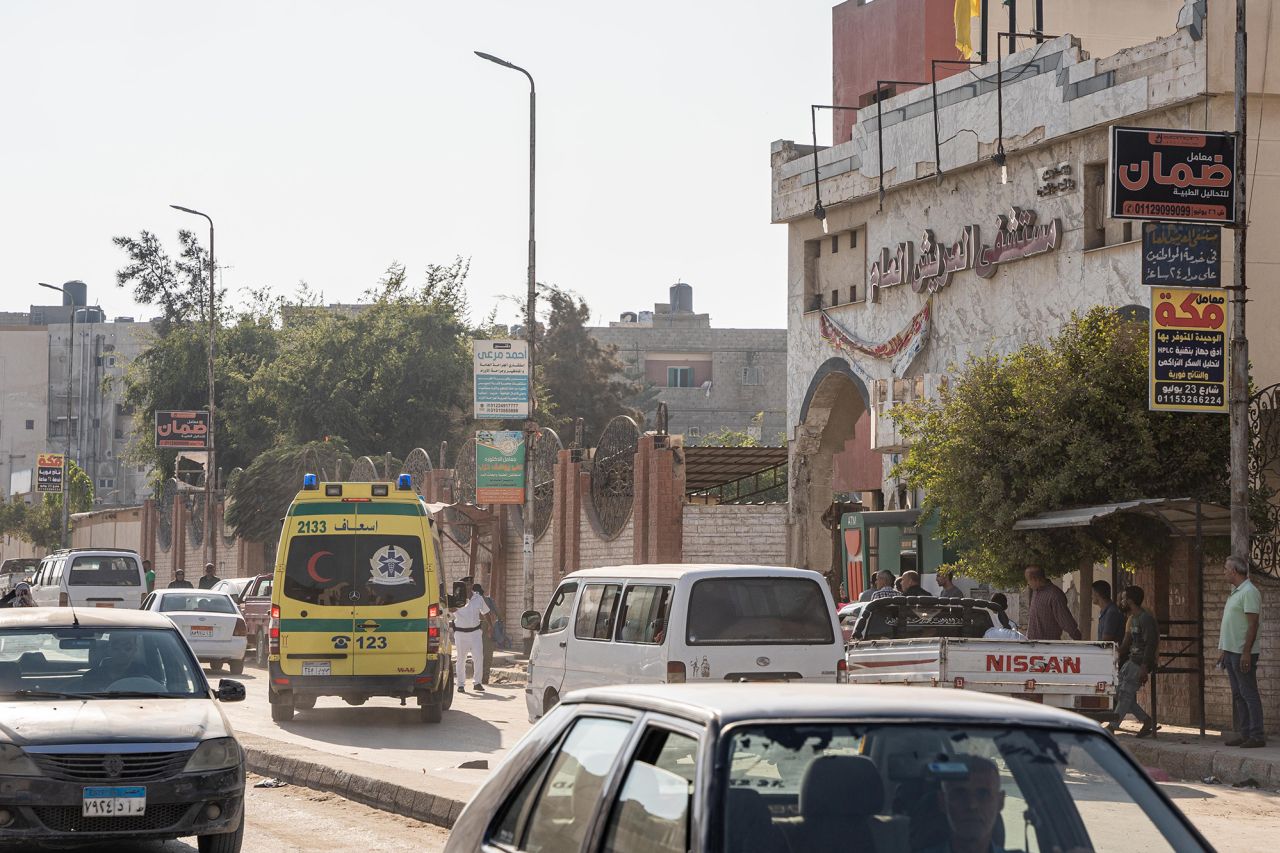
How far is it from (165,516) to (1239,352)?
201 ft

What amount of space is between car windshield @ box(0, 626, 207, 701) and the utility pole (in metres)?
11.4

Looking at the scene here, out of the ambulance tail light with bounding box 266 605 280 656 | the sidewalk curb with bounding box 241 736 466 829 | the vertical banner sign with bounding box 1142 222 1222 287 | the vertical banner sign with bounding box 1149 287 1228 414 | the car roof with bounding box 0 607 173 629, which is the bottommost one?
the sidewalk curb with bounding box 241 736 466 829

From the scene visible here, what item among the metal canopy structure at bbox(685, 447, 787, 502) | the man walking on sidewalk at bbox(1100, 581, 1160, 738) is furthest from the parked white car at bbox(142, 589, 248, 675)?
the man walking on sidewalk at bbox(1100, 581, 1160, 738)

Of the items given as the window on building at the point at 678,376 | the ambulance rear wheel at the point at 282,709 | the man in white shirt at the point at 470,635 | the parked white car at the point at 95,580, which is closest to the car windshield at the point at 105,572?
the parked white car at the point at 95,580

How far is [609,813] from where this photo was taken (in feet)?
14.9

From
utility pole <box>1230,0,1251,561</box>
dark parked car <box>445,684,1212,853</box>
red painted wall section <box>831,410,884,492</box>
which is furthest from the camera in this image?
red painted wall section <box>831,410,884,492</box>

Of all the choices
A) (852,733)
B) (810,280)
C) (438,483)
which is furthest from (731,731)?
(438,483)

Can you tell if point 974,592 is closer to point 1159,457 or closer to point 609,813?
Result: point 1159,457

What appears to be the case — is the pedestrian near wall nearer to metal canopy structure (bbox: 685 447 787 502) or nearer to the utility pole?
the utility pole

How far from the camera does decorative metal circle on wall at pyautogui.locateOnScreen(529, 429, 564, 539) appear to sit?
39031 millimetres

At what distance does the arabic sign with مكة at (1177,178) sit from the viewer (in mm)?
18859

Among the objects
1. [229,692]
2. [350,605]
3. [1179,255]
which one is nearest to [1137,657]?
[1179,255]

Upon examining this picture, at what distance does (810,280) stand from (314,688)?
18362 millimetres

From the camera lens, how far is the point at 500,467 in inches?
1380
